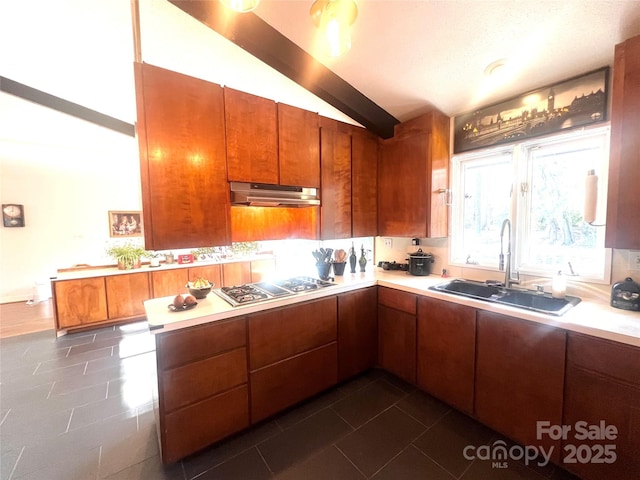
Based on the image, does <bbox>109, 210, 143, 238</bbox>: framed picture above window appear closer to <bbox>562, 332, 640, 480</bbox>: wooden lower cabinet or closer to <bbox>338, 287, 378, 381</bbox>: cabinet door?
<bbox>338, 287, 378, 381</bbox>: cabinet door

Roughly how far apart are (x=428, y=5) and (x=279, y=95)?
1622mm

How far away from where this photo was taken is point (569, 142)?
183 centimetres

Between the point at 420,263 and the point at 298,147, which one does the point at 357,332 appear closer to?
the point at 420,263

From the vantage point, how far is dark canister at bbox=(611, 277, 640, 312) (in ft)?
4.89

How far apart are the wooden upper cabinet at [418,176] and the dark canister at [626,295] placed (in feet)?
3.80

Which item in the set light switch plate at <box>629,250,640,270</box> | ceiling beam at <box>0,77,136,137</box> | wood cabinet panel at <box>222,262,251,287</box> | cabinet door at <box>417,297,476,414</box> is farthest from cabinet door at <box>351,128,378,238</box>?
ceiling beam at <box>0,77,136,137</box>

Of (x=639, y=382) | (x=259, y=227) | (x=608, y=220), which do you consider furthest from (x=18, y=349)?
(x=608, y=220)

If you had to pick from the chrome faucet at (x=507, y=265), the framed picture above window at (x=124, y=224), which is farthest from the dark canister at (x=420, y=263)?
the framed picture above window at (x=124, y=224)

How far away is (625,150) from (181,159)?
2.53 meters

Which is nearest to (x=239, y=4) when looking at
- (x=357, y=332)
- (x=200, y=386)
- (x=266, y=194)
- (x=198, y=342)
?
(x=266, y=194)

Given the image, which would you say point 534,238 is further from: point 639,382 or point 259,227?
point 259,227

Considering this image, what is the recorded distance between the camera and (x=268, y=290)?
2014mm

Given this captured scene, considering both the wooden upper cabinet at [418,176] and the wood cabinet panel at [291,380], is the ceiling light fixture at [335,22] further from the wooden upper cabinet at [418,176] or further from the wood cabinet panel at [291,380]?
the wood cabinet panel at [291,380]

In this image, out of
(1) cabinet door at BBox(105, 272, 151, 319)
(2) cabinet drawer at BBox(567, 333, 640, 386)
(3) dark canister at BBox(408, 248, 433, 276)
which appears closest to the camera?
(2) cabinet drawer at BBox(567, 333, 640, 386)
